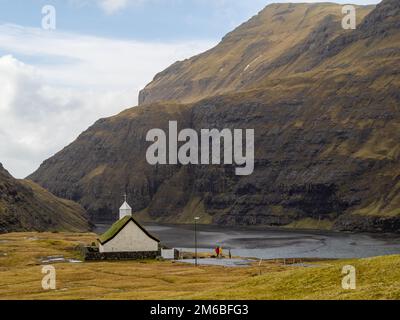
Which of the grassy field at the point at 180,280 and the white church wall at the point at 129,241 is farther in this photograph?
the white church wall at the point at 129,241

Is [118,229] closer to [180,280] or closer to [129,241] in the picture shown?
[129,241]

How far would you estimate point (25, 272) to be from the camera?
86.3 metres

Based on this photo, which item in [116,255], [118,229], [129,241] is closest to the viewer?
[118,229]

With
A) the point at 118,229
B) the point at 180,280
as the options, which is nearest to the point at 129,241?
the point at 118,229

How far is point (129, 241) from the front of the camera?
10981cm

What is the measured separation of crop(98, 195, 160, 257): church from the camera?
109m

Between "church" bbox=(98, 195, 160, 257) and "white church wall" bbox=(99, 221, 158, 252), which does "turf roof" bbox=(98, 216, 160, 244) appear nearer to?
"church" bbox=(98, 195, 160, 257)

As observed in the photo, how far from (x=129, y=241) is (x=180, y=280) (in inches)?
1392

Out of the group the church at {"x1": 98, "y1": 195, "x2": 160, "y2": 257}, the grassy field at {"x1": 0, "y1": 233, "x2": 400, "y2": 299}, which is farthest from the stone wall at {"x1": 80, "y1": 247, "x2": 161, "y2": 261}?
the grassy field at {"x1": 0, "y1": 233, "x2": 400, "y2": 299}

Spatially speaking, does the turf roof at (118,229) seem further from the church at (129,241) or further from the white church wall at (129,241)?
the white church wall at (129,241)

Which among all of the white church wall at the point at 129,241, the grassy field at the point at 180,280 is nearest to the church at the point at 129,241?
the white church wall at the point at 129,241

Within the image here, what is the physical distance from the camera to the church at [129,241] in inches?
4286

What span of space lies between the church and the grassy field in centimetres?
553
